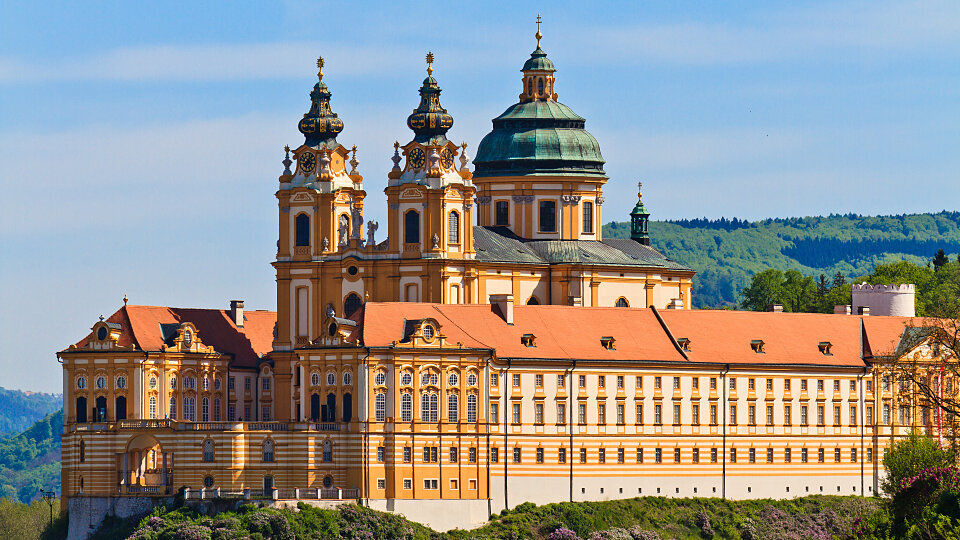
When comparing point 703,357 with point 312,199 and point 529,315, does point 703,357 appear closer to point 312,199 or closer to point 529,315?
point 529,315

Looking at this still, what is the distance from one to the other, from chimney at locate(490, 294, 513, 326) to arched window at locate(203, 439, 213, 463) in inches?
786

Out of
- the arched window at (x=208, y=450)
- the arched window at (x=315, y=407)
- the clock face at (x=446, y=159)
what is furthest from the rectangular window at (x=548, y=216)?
the arched window at (x=208, y=450)

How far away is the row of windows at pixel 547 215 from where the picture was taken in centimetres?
16088

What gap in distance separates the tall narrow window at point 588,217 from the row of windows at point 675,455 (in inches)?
961

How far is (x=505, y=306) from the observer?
465ft

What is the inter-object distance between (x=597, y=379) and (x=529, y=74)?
32.7 m

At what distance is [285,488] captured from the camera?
134750 mm

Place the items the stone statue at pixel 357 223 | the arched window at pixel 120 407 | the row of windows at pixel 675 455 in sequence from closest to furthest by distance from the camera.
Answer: the row of windows at pixel 675 455 < the arched window at pixel 120 407 < the stone statue at pixel 357 223

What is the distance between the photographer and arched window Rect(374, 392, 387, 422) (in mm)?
134250

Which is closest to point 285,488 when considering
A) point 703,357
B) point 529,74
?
point 703,357

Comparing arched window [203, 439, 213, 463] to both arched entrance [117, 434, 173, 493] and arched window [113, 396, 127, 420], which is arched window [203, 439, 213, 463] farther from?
arched window [113, 396, 127, 420]

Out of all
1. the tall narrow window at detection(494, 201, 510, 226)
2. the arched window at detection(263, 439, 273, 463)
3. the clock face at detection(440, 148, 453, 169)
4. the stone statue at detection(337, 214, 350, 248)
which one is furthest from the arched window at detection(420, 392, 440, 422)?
the tall narrow window at detection(494, 201, 510, 226)

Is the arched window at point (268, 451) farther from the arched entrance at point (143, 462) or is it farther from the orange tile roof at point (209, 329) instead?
the orange tile roof at point (209, 329)

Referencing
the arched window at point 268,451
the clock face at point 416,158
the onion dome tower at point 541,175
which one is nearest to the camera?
the arched window at point 268,451
